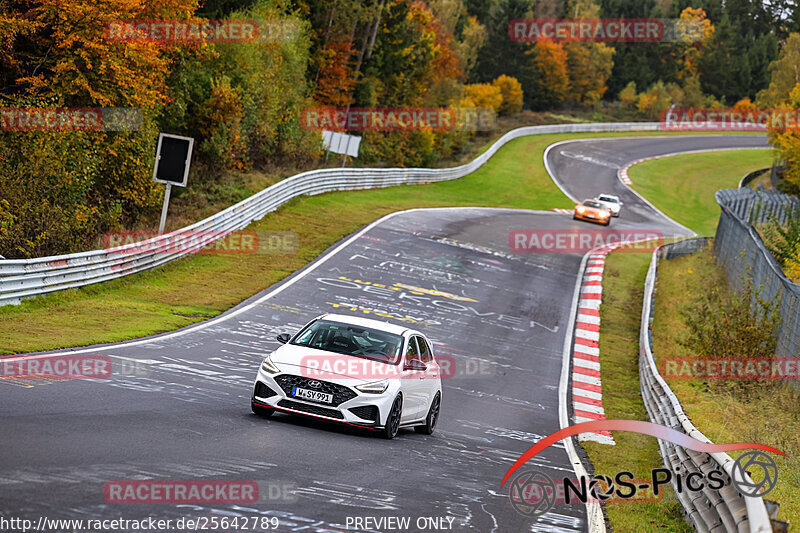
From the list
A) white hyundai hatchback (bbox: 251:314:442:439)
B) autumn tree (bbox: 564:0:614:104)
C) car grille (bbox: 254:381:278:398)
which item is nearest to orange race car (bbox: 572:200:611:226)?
white hyundai hatchback (bbox: 251:314:442:439)

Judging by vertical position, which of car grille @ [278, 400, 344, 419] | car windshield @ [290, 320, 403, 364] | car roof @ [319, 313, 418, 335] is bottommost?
car grille @ [278, 400, 344, 419]

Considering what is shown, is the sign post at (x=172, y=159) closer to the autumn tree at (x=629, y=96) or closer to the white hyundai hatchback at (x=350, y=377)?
the white hyundai hatchback at (x=350, y=377)

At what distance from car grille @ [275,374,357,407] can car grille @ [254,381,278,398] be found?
0.15 meters

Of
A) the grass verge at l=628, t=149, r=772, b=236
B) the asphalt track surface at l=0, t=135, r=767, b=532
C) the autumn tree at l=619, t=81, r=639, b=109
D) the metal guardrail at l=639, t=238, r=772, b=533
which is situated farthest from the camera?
the autumn tree at l=619, t=81, r=639, b=109

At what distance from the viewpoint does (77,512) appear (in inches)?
265

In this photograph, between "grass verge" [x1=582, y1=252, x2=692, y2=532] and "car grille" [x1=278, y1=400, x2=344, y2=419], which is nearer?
"grass verge" [x1=582, y1=252, x2=692, y2=532]

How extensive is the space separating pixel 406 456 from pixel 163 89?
28046mm
